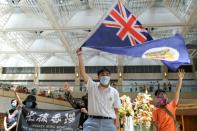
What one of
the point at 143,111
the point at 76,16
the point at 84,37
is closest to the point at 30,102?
the point at 143,111

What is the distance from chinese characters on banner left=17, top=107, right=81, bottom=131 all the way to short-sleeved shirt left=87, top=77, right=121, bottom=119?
2.69 meters

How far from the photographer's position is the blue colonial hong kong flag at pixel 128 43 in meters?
4.84

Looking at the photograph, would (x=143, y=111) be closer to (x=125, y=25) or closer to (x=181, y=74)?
(x=181, y=74)

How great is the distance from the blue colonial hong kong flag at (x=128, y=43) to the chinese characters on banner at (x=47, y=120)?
6.00 feet

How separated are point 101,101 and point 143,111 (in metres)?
2.01

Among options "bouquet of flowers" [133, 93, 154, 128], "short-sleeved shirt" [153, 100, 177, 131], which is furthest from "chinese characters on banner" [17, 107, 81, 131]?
"short-sleeved shirt" [153, 100, 177, 131]

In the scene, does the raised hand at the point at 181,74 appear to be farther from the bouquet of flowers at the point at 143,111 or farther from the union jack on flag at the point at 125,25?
the union jack on flag at the point at 125,25

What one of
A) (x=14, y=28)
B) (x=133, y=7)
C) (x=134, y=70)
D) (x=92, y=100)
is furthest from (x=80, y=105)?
(x=134, y=70)

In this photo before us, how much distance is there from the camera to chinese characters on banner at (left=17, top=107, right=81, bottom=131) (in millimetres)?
6047

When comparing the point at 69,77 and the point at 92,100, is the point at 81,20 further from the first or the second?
the point at 92,100

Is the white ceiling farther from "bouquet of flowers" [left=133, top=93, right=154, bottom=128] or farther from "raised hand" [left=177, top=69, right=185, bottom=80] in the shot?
"raised hand" [left=177, top=69, right=185, bottom=80]

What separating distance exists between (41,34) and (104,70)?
29.2m

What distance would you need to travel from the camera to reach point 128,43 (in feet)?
19.7

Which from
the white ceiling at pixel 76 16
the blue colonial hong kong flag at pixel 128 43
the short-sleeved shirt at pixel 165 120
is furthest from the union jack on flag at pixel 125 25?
the white ceiling at pixel 76 16
